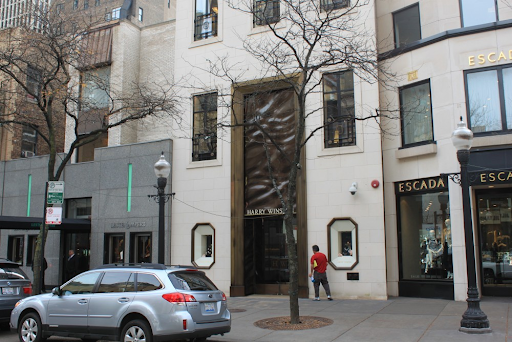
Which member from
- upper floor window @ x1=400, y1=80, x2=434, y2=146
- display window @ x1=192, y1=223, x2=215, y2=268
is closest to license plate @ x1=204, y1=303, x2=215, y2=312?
display window @ x1=192, y1=223, x2=215, y2=268

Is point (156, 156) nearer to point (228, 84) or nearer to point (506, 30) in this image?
point (228, 84)

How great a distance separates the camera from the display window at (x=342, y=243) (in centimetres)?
1592

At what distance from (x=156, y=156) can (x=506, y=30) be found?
43.2ft

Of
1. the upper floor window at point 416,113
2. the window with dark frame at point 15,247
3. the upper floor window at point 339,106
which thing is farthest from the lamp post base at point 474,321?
the window with dark frame at point 15,247

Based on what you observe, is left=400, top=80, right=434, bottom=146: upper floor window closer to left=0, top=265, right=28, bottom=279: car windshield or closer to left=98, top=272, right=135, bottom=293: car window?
left=98, top=272, right=135, bottom=293: car window

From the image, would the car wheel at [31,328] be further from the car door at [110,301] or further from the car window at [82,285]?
the car door at [110,301]

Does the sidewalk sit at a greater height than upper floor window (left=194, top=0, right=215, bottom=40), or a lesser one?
lesser

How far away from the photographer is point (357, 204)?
16.0 m

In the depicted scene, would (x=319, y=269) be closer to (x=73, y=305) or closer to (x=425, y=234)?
(x=425, y=234)

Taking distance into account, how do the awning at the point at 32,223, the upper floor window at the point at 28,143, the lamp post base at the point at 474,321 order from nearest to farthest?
the lamp post base at the point at 474,321 → the awning at the point at 32,223 → the upper floor window at the point at 28,143

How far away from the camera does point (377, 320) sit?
463 inches

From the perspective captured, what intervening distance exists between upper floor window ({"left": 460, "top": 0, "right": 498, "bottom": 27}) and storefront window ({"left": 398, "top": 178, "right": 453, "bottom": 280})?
503cm

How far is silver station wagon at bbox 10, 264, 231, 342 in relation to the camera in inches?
344

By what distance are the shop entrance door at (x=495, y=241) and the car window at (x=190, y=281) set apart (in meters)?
9.64
